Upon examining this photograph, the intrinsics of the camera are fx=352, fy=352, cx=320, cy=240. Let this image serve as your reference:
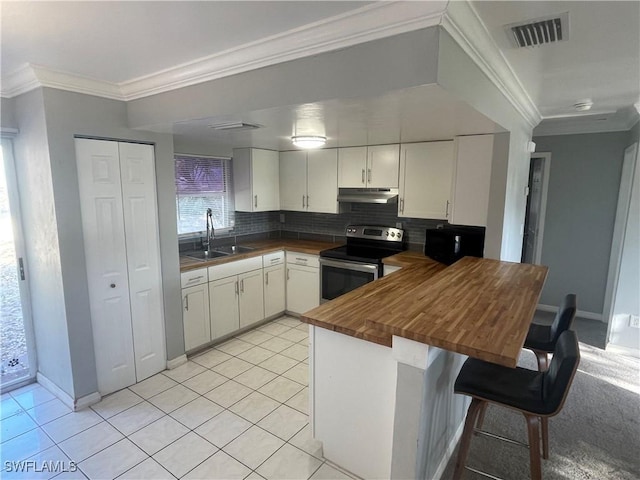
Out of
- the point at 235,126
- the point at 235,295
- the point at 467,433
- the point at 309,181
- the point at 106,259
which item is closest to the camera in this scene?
the point at 467,433

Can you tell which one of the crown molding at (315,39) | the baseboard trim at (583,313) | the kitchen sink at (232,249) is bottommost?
the baseboard trim at (583,313)

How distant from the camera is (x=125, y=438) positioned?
2334 millimetres

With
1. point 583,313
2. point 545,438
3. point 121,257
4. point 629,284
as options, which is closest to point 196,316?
point 121,257

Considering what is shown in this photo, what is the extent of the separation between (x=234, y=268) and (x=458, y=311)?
2623mm

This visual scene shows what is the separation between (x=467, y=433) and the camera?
5.82 ft

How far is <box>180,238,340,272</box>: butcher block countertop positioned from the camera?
11.2 ft

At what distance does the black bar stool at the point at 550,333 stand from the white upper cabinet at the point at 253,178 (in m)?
3.13

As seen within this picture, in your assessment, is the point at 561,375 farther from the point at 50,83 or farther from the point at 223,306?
Result: the point at 50,83

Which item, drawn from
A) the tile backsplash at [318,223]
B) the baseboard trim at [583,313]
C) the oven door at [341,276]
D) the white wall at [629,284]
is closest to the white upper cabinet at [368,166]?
the tile backsplash at [318,223]

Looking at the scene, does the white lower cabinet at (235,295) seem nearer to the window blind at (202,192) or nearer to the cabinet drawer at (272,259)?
the cabinet drawer at (272,259)

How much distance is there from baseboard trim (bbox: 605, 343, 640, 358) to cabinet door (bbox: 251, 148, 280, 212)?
3986 millimetres

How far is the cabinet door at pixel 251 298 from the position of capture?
12.6 ft

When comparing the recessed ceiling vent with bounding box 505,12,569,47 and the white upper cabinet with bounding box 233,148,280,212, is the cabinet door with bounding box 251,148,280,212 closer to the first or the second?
the white upper cabinet with bounding box 233,148,280,212

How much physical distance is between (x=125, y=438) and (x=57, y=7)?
246 centimetres
